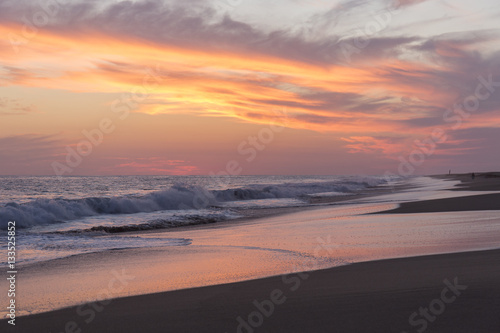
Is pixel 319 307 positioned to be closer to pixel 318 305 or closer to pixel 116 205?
pixel 318 305

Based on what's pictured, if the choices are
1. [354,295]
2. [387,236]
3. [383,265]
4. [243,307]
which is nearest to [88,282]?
[243,307]

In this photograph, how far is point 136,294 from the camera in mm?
6512

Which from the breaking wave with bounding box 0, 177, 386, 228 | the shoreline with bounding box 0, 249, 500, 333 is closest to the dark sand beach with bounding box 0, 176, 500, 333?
the shoreline with bounding box 0, 249, 500, 333

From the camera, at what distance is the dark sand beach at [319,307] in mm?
4570

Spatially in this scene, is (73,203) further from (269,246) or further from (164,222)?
(269,246)

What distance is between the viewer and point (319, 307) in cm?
524

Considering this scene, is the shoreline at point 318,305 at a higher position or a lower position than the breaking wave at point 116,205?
lower

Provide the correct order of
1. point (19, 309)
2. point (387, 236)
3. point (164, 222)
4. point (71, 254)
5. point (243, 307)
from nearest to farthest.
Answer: point (243, 307) → point (19, 309) → point (71, 254) → point (387, 236) → point (164, 222)

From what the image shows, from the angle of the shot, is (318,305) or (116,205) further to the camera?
(116,205)

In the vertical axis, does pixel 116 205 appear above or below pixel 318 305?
above

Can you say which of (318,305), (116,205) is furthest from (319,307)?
(116,205)

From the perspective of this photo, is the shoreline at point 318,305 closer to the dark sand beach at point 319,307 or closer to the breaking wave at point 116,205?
the dark sand beach at point 319,307

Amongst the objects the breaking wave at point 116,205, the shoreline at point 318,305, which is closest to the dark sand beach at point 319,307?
the shoreline at point 318,305

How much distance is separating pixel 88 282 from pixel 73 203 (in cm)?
1892
